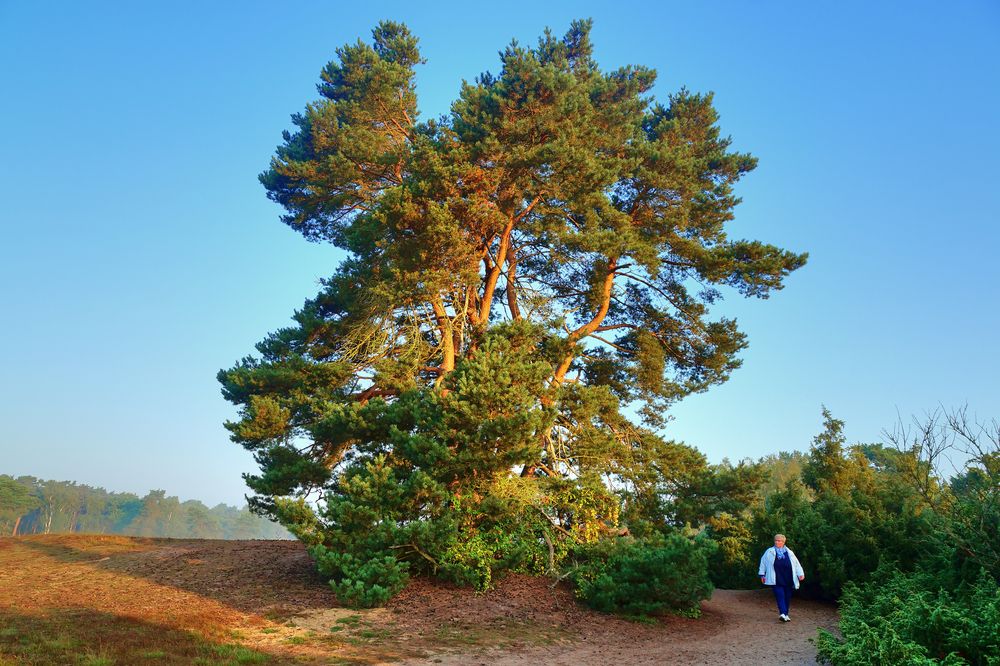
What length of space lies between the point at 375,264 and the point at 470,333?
117 inches

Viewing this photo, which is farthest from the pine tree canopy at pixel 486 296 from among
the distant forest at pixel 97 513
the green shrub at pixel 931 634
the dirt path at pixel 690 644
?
the distant forest at pixel 97 513

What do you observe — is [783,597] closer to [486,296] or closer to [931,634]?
[931,634]

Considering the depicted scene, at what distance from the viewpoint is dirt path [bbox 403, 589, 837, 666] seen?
7.95m

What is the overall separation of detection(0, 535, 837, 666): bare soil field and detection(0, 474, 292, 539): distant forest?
8210 cm

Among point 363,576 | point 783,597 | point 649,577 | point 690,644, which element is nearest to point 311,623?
point 363,576

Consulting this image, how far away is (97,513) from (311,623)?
13332 cm

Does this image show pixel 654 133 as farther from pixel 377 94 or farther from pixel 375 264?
pixel 375 264

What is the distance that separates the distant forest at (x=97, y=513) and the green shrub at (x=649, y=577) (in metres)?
87.6

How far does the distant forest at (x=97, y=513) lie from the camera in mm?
82812

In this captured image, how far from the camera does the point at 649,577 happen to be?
33.8 feet

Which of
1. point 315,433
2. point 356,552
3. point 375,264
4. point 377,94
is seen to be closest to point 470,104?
point 377,94

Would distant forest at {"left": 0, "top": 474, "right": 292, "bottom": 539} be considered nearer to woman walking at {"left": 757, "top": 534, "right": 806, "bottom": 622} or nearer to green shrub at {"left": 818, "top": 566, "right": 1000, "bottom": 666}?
woman walking at {"left": 757, "top": 534, "right": 806, "bottom": 622}

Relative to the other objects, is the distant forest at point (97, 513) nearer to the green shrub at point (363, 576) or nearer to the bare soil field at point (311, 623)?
the bare soil field at point (311, 623)

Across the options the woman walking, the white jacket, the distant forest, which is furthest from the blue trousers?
the distant forest
